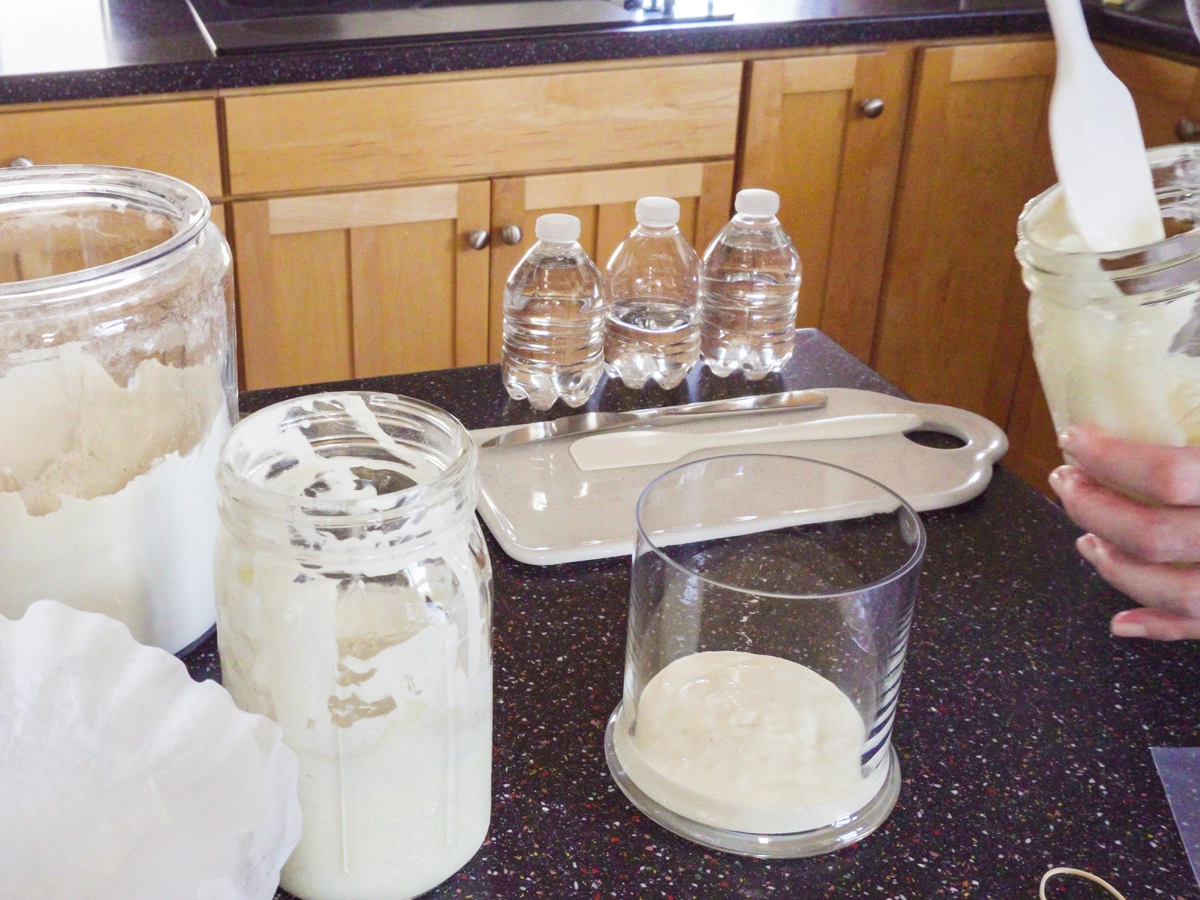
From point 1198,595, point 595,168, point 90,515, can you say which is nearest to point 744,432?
point 1198,595

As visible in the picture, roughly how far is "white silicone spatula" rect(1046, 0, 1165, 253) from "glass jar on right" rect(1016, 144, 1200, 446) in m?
0.02

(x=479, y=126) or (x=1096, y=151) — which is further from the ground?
(x=1096, y=151)

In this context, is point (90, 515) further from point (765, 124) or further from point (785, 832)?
point (765, 124)

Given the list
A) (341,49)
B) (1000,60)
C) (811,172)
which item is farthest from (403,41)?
(1000,60)

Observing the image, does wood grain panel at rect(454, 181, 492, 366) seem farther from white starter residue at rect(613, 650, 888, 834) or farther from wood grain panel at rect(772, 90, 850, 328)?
white starter residue at rect(613, 650, 888, 834)

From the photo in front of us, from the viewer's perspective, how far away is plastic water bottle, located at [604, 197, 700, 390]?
0.88m

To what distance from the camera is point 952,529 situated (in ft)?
2.26

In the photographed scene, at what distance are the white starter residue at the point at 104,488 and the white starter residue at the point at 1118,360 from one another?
1.25 feet

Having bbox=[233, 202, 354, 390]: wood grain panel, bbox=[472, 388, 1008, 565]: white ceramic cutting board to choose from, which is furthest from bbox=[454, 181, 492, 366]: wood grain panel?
bbox=[472, 388, 1008, 565]: white ceramic cutting board

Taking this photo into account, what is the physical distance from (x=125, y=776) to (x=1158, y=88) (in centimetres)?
167

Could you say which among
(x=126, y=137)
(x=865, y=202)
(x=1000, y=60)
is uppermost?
(x=1000, y=60)

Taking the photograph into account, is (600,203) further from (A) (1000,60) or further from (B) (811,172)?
(A) (1000,60)

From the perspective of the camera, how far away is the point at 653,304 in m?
0.96

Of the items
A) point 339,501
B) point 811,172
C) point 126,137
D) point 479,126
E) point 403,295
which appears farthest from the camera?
point 811,172
